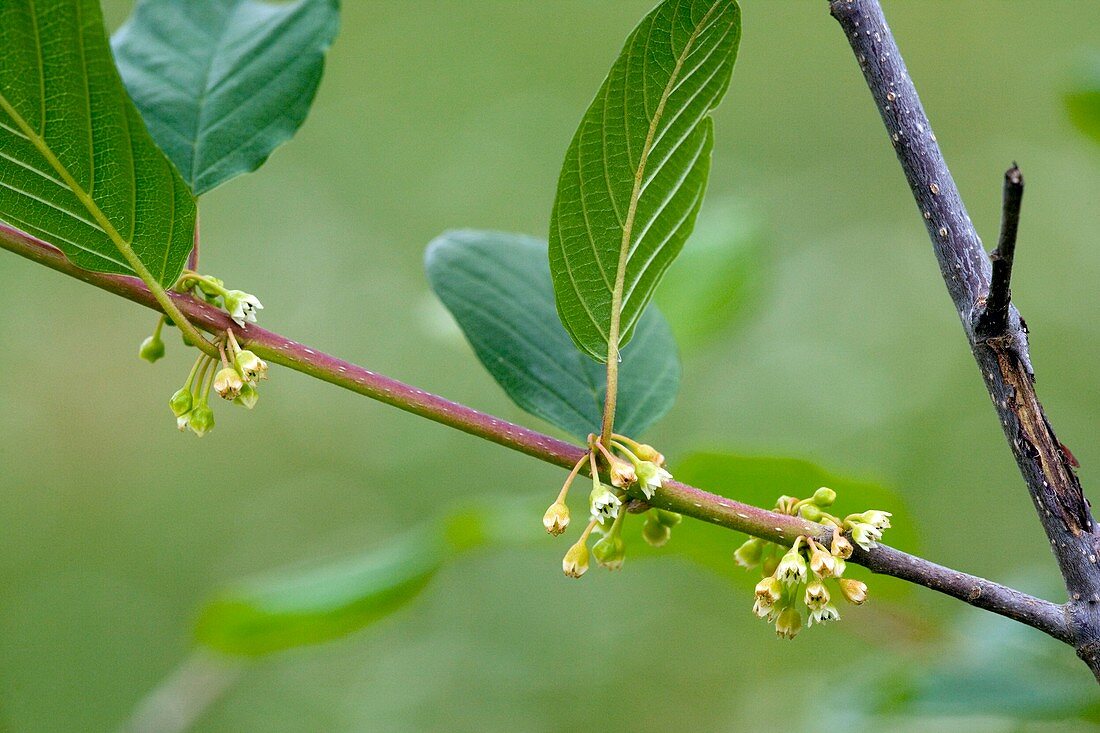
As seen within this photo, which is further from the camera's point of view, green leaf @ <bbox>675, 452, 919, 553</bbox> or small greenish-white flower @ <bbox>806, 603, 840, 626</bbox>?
green leaf @ <bbox>675, 452, 919, 553</bbox>

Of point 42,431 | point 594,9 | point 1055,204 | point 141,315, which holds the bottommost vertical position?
point 42,431

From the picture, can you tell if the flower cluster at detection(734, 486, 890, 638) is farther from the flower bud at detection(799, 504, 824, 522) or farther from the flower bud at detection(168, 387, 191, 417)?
the flower bud at detection(168, 387, 191, 417)

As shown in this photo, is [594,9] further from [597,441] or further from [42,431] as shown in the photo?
[597,441]

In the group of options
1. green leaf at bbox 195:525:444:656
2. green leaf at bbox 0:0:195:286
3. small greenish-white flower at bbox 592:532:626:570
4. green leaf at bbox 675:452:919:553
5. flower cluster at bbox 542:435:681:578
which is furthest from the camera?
green leaf at bbox 195:525:444:656

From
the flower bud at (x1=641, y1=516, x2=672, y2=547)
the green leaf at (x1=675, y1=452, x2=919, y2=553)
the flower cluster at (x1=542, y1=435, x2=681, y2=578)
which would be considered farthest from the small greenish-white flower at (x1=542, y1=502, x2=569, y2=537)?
the green leaf at (x1=675, y1=452, x2=919, y2=553)

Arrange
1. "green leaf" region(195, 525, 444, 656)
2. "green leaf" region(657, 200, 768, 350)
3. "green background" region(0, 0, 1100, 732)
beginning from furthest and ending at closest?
"green background" region(0, 0, 1100, 732)
"green leaf" region(657, 200, 768, 350)
"green leaf" region(195, 525, 444, 656)

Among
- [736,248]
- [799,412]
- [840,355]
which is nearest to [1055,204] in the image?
[840,355]

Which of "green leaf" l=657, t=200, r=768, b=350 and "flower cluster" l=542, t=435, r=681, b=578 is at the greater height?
"green leaf" l=657, t=200, r=768, b=350
